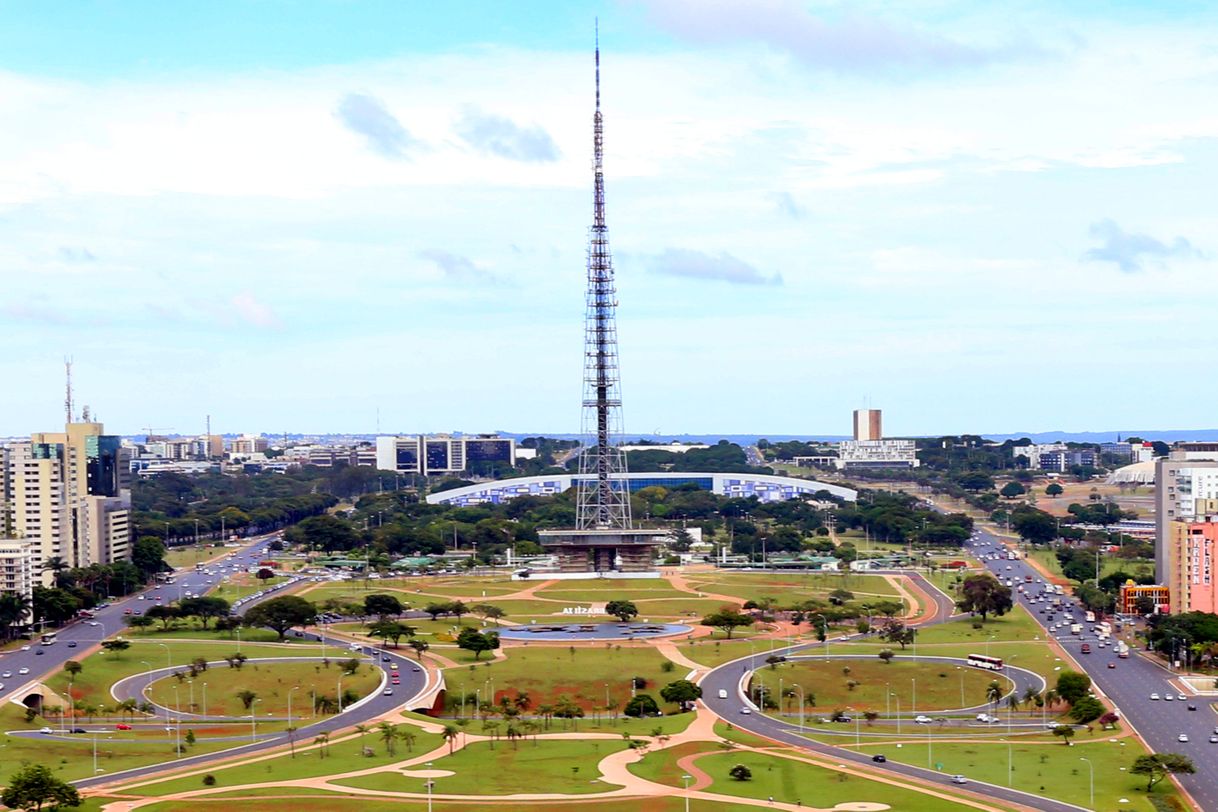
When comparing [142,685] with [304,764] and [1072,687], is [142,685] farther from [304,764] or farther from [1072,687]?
[1072,687]

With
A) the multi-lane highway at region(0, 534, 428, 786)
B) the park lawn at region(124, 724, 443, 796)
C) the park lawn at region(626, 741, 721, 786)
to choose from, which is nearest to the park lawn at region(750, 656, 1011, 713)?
the park lawn at region(626, 741, 721, 786)

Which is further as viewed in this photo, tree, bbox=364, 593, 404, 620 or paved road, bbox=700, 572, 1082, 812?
tree, bbox=364, 593, 404, 620

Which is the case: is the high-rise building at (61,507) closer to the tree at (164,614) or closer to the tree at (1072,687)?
the tree at (164,614)

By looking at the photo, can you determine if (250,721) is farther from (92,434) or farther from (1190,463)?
(92,434)

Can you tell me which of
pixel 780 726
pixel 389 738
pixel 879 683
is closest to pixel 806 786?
pixel 780 726

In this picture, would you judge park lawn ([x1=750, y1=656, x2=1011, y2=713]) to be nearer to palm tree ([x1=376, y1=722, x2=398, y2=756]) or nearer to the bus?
the bus

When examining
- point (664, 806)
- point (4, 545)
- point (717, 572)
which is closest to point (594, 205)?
point (717, 572)
